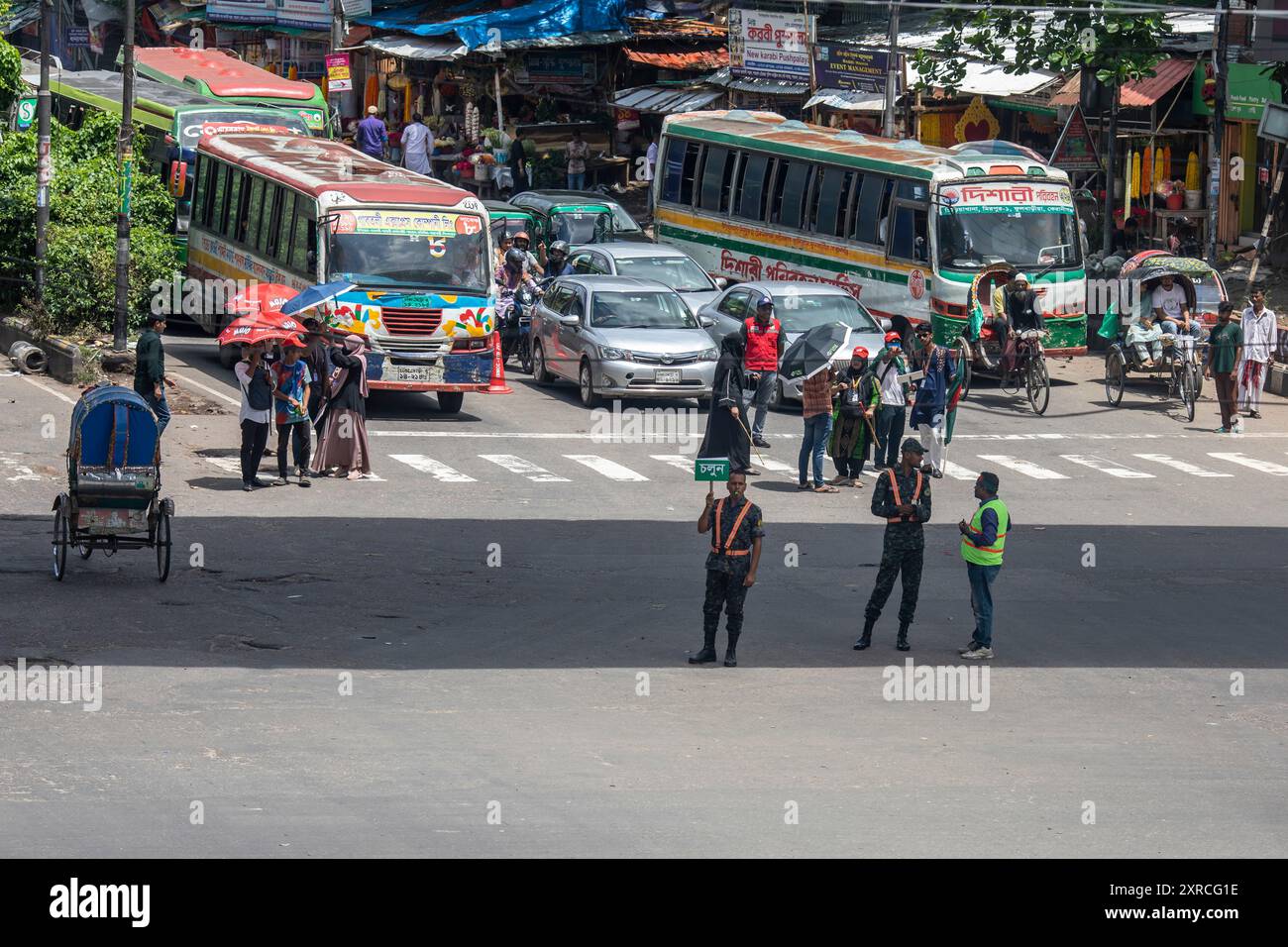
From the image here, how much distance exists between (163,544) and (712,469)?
5.94m

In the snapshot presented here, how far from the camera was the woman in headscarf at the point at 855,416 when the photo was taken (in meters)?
21.9

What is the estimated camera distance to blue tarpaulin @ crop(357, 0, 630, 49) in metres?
43.9

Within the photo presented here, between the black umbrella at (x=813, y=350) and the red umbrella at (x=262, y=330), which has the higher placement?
the red umbrella at (x=262, y=330)

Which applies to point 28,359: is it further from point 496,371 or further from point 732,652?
point 732,652

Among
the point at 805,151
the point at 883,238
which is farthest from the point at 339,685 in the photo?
the point at 805,151

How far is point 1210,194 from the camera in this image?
33094mm

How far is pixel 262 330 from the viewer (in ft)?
68.4

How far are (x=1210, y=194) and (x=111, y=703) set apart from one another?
81.9ft

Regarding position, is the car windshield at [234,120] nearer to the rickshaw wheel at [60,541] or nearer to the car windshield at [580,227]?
the car windshield at [580,227]

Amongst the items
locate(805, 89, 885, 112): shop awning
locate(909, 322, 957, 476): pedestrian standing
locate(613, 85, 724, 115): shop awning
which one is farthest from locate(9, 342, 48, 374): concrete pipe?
locate(613, 85, 724, 115): shop awning

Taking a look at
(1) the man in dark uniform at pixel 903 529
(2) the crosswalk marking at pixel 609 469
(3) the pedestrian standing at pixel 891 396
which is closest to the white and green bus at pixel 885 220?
(3) the pedestrian standing at pixel 891 396

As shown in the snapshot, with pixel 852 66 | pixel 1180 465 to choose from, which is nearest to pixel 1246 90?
pixel 852 66

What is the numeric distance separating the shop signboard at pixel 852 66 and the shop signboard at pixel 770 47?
2105 mm

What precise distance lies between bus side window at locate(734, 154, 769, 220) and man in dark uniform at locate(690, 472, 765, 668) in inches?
786
